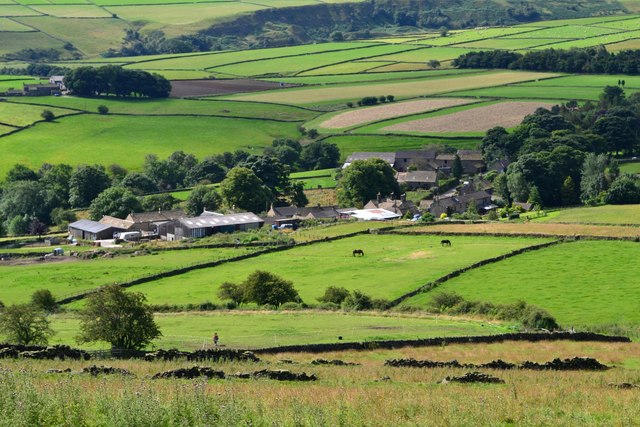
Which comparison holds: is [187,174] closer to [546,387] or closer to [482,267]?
[482,267]

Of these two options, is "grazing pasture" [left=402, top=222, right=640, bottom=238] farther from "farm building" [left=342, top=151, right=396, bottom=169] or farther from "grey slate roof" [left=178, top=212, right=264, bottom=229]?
"farm building" [left=342, top=151, right=396, bottom=169]

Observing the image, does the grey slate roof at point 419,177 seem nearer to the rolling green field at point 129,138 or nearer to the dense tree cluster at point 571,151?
the dense tree cluster at point 571,151

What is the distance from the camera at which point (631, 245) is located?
81.2 m

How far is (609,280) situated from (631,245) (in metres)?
13.3

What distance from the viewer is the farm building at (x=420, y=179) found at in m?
136

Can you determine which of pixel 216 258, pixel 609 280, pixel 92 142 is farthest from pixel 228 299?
pixel 92 142

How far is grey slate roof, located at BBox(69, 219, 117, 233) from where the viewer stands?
10944 cm

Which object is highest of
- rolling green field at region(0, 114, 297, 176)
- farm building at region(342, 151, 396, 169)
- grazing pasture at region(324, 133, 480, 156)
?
rolling green field at region(0, 114, 297, 176)

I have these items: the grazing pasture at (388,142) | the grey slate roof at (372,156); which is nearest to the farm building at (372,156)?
the grey slate roof at (372,156)

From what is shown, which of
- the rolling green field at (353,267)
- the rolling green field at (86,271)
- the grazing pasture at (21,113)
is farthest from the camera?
the grazing pasture at (21,113)

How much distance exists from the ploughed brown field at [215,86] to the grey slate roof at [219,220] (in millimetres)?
73333

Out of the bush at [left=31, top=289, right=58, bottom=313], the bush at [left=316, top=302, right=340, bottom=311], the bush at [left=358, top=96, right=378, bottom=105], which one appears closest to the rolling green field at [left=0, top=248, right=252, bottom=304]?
the bush at [left=31, top=289, right=58, bottom=313]

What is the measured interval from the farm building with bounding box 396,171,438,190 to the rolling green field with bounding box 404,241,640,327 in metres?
54.6

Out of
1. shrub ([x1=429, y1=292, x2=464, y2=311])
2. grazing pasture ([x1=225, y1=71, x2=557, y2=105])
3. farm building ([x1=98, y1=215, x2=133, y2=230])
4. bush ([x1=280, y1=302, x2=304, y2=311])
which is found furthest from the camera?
grazing pasture ([x1=225, y1=71, x2=557, y2=105])
